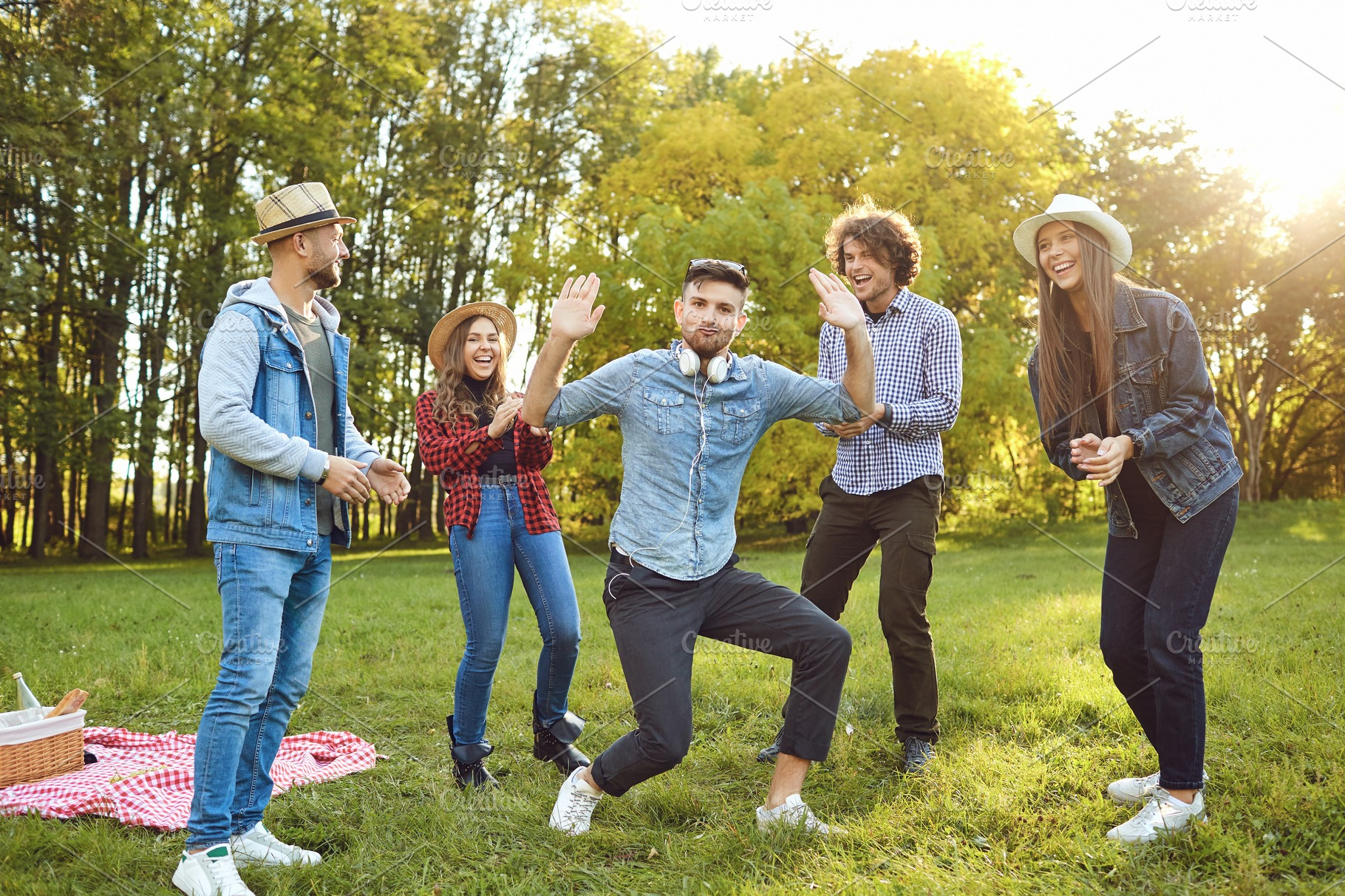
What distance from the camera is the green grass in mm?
3492

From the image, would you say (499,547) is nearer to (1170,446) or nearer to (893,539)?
(893,539)

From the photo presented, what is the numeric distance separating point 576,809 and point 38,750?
9.00ft

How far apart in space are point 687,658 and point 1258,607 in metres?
6.84

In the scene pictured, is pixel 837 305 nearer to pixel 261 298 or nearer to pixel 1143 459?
pixel 1143 459

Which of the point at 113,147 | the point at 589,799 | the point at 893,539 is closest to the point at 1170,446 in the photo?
the point at 893,539

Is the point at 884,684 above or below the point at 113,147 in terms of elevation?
below

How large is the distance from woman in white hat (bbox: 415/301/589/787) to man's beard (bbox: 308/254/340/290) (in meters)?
0.89

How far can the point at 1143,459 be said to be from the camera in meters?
3.72

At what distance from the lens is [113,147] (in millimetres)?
18562

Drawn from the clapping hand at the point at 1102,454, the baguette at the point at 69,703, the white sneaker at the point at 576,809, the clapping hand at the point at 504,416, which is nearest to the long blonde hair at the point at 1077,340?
the clapping hand at the point at 1102,454

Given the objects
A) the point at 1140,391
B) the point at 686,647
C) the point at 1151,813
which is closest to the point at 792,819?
the point at 686,647

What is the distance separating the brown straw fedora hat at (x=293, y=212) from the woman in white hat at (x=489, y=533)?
107 centimetres

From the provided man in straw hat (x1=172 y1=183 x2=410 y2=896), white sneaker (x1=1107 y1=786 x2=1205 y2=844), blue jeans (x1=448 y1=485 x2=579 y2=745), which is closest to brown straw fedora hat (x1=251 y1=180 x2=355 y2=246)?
man in straw hat (x1=172 y1=183 x2=410 y2=896)

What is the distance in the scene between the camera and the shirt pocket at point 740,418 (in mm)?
4012
